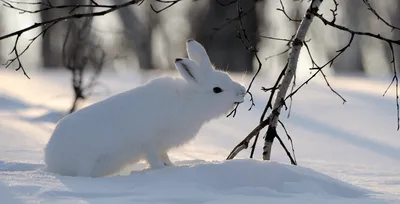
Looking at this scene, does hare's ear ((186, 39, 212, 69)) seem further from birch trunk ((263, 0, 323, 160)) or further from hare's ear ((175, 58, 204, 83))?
birch trunk ((263, 0, 323, 160))

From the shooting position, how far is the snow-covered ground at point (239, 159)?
11.2ft

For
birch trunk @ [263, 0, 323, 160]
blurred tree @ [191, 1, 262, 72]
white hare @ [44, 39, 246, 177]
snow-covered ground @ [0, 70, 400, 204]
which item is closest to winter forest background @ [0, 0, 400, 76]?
blurred tree @ [191, 1, 262, 72]

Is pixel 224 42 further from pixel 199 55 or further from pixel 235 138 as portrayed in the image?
pixel 199 55

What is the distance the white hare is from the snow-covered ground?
167 millimetres

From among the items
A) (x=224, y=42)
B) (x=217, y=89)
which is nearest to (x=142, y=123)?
(x=217, y=89)

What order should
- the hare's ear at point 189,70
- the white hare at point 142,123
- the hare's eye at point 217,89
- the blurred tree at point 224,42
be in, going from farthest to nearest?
the blurred tree at point 224,42
the hare's eye at point 217,89
the hare's ear at point 189,70
the white hare at point 142,123

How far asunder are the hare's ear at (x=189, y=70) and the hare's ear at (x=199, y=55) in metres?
0.07

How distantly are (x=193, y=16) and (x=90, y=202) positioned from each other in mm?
20329

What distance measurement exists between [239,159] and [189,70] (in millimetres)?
706

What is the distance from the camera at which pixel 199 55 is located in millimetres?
4527

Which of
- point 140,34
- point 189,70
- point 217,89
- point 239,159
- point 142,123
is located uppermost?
point 189,70

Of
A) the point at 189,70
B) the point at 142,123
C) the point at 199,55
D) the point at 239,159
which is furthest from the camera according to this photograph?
the point at 199,55

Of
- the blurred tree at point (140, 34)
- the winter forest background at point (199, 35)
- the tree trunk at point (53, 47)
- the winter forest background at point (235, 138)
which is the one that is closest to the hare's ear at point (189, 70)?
the winter forest background at point (235, 138)

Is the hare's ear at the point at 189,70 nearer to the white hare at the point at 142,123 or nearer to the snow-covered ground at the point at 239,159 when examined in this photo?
the white hare at the point at 142,123
